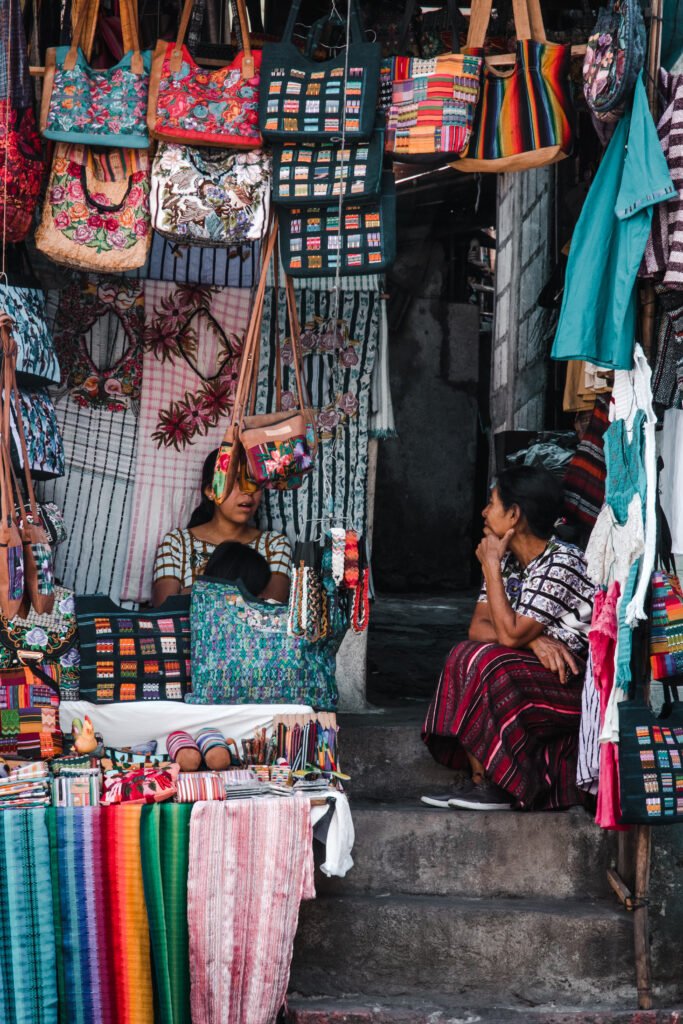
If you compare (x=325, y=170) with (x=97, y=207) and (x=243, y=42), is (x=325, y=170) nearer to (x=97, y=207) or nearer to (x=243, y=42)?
(x=243, y=42)

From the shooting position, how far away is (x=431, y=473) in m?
8.75

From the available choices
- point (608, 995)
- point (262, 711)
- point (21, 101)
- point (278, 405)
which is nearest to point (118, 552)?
point (278, 405)

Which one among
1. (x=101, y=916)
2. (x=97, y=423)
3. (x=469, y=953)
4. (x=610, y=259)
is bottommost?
(x=469, y=953)

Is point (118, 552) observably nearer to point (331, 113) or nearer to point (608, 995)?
point (331, 113)

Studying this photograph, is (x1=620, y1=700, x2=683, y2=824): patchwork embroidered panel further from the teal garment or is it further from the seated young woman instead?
the seated young woman

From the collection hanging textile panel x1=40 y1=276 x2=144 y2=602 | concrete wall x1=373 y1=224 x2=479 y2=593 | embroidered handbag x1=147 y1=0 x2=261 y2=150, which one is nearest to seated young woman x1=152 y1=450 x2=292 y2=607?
hanging textile panel x1=40 y1=276 x2=144 y2=602

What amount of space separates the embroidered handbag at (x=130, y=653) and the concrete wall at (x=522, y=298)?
183 centimetres

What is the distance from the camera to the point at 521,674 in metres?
4.97

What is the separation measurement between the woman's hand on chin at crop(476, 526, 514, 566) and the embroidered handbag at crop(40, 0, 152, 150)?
6.36ft

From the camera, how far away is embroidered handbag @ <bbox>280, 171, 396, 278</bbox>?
15.6ft

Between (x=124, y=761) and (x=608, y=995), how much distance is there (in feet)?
6.03

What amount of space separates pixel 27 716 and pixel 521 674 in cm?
178

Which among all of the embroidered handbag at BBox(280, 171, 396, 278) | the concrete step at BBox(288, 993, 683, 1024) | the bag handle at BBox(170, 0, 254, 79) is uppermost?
the bag handle at BBox(170, 0, 254, 79)

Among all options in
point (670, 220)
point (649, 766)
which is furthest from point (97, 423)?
point (649, 766)
